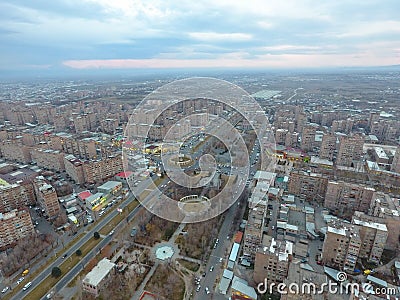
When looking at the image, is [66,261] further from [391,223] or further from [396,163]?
[396,163]

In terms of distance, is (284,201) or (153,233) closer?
(153,233)

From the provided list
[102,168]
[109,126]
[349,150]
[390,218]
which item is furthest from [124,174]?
[349,150]

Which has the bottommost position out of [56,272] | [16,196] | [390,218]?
[56,272]

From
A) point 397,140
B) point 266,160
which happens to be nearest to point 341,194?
point 266,160

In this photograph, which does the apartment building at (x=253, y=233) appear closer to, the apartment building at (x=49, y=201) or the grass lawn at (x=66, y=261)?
the grass lawn at (x=66, y=261)

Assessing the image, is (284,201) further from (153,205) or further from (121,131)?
(121,131)

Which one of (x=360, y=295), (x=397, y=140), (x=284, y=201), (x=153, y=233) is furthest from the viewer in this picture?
(x=397, y=140)

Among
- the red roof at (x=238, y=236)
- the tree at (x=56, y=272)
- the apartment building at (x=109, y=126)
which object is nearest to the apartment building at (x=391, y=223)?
the red roof at (x=238, y=236)
